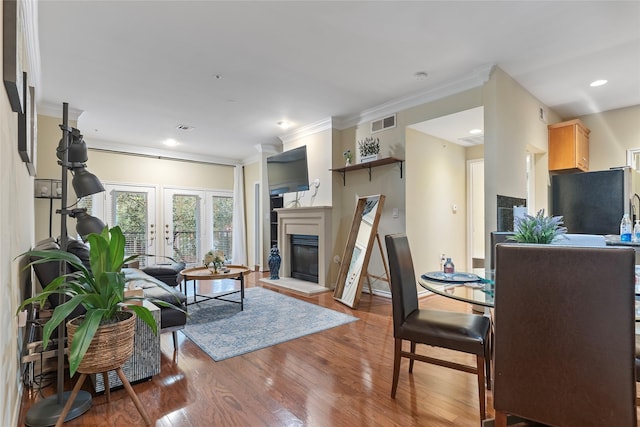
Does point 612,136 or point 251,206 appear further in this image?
point 251,206

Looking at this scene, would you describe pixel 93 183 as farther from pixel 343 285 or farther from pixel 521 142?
pixel 521 142

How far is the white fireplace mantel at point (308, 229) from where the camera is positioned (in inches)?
193

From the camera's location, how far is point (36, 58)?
2877 mm

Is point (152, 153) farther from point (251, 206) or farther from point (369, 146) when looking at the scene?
point (369, 146)

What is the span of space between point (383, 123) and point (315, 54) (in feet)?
5.74

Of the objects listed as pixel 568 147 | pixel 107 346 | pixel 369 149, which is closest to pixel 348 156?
pixel 369 149

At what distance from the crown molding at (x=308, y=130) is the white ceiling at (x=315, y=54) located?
0.26 metres

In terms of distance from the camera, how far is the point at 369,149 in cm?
451

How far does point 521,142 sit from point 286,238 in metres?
3.78

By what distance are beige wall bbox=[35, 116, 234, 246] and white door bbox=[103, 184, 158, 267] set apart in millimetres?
136

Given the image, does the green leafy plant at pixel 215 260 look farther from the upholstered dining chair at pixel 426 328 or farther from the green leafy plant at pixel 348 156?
the upholstered dining chair at pixel 426 328

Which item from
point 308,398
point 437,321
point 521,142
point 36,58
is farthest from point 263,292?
point 521,142

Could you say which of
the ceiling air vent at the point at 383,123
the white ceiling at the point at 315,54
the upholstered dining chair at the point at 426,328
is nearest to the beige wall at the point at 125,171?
the white ceiling at the point at 315,54

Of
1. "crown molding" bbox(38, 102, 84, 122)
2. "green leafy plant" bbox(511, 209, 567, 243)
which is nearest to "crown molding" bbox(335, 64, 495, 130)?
"green leafy plant" bbox(511, 209, 567, 243)
